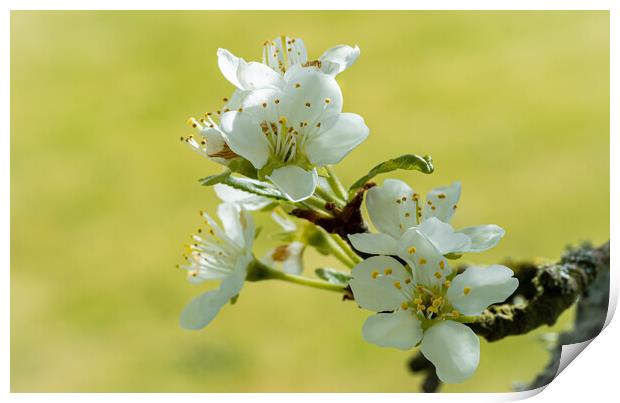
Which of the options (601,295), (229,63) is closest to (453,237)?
(229,63)

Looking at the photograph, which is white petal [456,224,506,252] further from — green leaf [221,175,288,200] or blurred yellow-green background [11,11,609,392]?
blurred yellow-green background [11,11,609,392]

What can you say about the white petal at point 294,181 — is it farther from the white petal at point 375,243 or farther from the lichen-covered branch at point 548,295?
the lichen-covered branch at point 548,295

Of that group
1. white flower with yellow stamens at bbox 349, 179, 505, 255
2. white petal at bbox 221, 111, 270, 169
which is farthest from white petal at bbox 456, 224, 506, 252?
white petal at bbox 221, 111, 270, 169

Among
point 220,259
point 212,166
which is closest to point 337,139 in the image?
point 220,259

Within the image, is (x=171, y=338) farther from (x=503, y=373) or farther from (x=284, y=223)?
(x=284, y=223)

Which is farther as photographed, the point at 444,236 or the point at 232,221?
the point at 232,221

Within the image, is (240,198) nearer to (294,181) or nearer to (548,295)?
(294,181)
